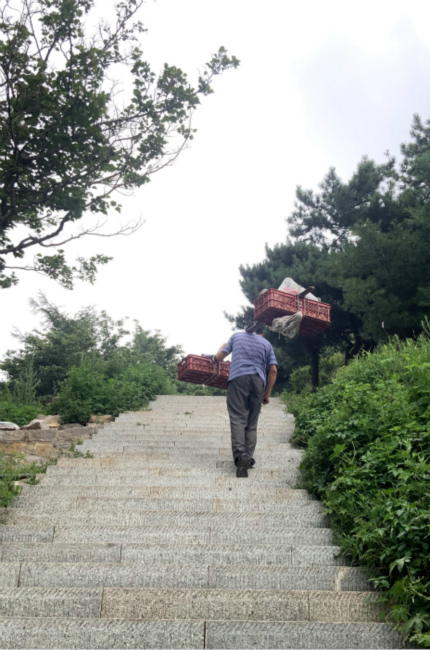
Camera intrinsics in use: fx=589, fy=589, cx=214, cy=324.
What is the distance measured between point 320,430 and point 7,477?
120 inches

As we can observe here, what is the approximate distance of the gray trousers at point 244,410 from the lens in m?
6.60

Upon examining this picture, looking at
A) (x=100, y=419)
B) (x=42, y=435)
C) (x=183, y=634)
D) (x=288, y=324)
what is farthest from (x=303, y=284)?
(x=183, y=634)

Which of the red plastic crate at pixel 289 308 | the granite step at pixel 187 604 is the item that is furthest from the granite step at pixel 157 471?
the red plastic crate at pixel 289 308

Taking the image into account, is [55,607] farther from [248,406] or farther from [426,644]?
[248,406]

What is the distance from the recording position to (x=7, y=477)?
5668mm

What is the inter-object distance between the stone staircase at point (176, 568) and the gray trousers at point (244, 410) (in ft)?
1.28

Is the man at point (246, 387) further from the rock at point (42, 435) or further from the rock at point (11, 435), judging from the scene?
the rock at point (11, 435)

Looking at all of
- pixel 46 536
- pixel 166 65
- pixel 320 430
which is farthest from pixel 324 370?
pixel 46 536

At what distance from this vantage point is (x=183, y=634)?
3.04 metres

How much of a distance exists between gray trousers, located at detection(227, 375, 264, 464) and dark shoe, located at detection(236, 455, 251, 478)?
0.39 feet

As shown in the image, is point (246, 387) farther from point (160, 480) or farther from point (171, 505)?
point (171, 505)

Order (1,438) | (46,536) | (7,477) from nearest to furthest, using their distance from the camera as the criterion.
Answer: (46,536), (7,477), (1,438)

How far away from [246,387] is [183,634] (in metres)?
3.94

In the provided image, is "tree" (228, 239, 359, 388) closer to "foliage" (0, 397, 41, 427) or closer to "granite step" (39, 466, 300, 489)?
"foliage" (0, 397, 41, 427)
